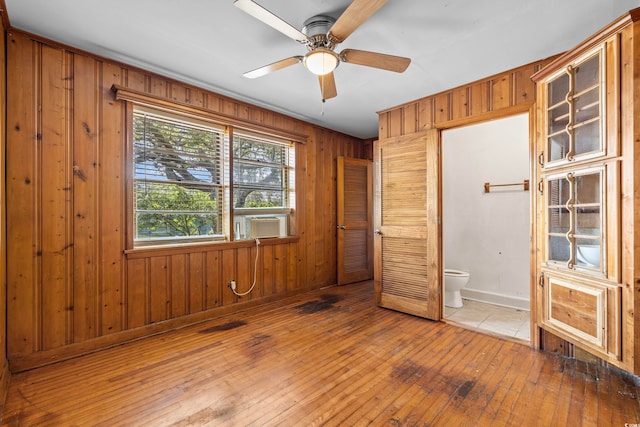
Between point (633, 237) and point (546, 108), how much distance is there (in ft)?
3.71

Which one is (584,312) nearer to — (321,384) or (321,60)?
(321,384)

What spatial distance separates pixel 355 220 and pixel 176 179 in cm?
274

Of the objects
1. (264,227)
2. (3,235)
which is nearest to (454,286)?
(264,227)

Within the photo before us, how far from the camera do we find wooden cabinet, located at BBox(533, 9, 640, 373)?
5.41 feet

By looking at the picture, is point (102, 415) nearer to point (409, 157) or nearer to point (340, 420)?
point (340, 420)

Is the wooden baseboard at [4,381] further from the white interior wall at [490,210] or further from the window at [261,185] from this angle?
the white interior wall at [490,210]

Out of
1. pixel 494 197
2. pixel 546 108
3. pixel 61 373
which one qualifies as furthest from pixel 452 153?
pixel 61 373

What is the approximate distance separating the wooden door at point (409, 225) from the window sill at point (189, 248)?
1.40 meters

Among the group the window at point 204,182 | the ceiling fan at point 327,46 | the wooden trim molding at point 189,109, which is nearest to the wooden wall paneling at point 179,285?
the window at point 204,182

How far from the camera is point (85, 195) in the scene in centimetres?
236

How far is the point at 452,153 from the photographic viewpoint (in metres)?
4.07

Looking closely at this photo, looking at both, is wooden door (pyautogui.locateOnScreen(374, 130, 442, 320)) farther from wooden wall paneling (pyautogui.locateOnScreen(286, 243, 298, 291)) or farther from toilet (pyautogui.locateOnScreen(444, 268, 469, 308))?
wooden wall paneling (pyautogui.locateOnScreen(286, 243, 298, 291))

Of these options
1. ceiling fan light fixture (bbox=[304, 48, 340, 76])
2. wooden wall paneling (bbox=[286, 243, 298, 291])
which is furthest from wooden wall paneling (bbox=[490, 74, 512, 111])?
wooden wall paneling (bbox=[286, 243, 298, 291])

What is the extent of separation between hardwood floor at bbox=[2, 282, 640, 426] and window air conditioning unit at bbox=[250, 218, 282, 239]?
1.16 m
